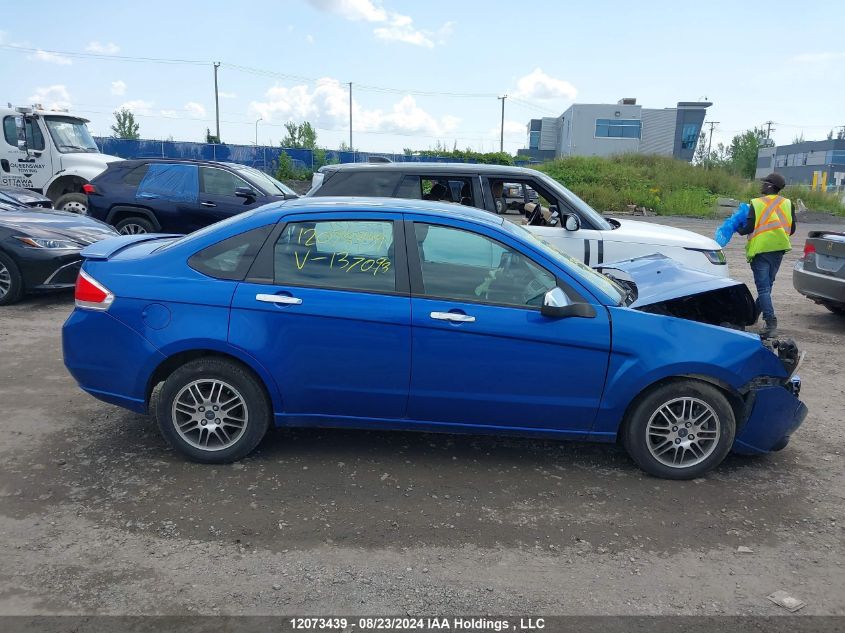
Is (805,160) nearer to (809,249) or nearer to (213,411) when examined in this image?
(809,249)

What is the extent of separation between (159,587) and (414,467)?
174cm

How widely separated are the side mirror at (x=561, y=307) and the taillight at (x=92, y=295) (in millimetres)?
2710

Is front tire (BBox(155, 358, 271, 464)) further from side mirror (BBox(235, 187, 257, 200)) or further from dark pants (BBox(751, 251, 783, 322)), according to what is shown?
side mirror (BBox(235, 187, 257, 200))

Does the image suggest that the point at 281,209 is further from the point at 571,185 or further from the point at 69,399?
the point at 571,185

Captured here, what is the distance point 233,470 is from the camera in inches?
168

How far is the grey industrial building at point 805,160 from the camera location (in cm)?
8138

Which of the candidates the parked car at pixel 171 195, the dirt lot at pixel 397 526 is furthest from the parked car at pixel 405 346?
the parked car at pixel 171 195

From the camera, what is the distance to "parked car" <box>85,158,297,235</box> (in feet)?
36.4

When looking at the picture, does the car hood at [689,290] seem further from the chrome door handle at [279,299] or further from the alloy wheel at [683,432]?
the chrome door handle at [279,299]

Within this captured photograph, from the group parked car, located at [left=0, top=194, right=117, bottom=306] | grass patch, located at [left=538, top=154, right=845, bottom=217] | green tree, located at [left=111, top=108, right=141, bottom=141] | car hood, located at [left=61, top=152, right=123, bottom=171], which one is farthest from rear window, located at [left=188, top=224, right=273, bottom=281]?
green tree, located at [left=111, top=108, right=141, bottom=141]

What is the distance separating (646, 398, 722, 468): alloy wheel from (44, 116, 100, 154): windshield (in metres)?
14.5

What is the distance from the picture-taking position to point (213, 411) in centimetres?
426

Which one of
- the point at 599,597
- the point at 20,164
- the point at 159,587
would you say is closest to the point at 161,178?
the point at 20,164

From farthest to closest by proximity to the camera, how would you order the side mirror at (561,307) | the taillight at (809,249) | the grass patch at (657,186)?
the grass patch at (657,186), the taillight at (809,249), the side mirror at (561,307)
